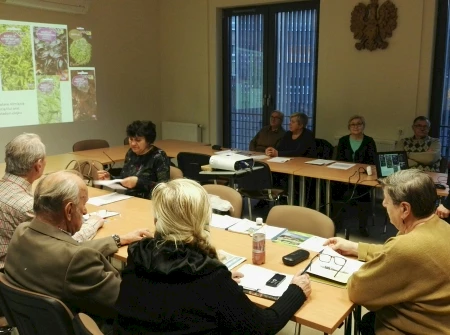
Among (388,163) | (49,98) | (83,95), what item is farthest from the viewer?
(83,95)

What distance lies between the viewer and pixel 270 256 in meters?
2.37

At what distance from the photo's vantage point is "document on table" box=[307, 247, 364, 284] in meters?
2.12

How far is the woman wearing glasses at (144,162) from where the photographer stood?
151 inches

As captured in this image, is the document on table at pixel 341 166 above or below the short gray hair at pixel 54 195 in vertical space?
below

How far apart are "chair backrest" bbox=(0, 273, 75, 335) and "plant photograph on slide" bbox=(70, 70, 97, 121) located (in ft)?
17.2

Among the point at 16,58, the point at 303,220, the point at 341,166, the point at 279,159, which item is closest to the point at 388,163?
the point at 341,166

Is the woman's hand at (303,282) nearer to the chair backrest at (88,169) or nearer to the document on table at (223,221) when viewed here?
the document on table at (223,221)

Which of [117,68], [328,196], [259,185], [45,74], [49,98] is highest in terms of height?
[117,68]

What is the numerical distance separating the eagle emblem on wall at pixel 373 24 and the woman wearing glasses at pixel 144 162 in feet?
10.5

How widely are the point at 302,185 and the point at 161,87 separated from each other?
4105 millimetres

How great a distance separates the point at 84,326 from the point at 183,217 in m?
0.49

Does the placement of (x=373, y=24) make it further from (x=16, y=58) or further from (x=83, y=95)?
(x=16, y=58)

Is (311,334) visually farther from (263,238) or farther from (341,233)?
(341,233)

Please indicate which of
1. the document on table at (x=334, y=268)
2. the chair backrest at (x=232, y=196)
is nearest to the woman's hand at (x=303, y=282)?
the document on table at (x=334, y=268)
